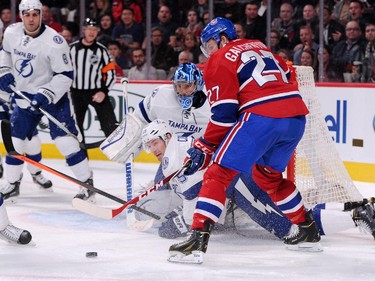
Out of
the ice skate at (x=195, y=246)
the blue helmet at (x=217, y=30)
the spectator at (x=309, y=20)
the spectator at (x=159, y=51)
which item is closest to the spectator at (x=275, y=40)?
the spectator at (x=309, y=20)

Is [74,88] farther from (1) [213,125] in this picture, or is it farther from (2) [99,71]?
(1) [213,125]

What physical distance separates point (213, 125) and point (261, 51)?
387 mm

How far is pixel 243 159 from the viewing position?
12.1 feet

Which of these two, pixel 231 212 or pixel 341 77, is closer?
pixel 231 212

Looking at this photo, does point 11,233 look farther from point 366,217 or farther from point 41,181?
point 41,181

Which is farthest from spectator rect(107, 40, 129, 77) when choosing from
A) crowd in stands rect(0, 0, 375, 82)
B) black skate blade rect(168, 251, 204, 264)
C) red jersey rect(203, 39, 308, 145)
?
black skate blade rect(168, 251, 204, 264)

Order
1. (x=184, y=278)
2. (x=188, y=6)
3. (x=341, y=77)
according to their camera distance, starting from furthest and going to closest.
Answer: (x=188, y=6) < (x=341, y=77) < (x=184, y=278)

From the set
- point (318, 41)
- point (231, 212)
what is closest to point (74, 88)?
point (318, 41)

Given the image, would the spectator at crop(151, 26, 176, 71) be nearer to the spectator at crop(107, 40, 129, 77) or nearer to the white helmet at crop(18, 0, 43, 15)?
the spectator at crop(107, 40, 129, 77)

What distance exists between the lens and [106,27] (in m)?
8.34

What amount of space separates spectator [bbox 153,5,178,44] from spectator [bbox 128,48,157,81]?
24 cm

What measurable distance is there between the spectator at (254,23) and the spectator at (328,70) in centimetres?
60

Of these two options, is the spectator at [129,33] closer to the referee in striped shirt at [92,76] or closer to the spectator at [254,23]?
the spectator at [254,23]

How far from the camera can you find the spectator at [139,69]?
25.7 feet
